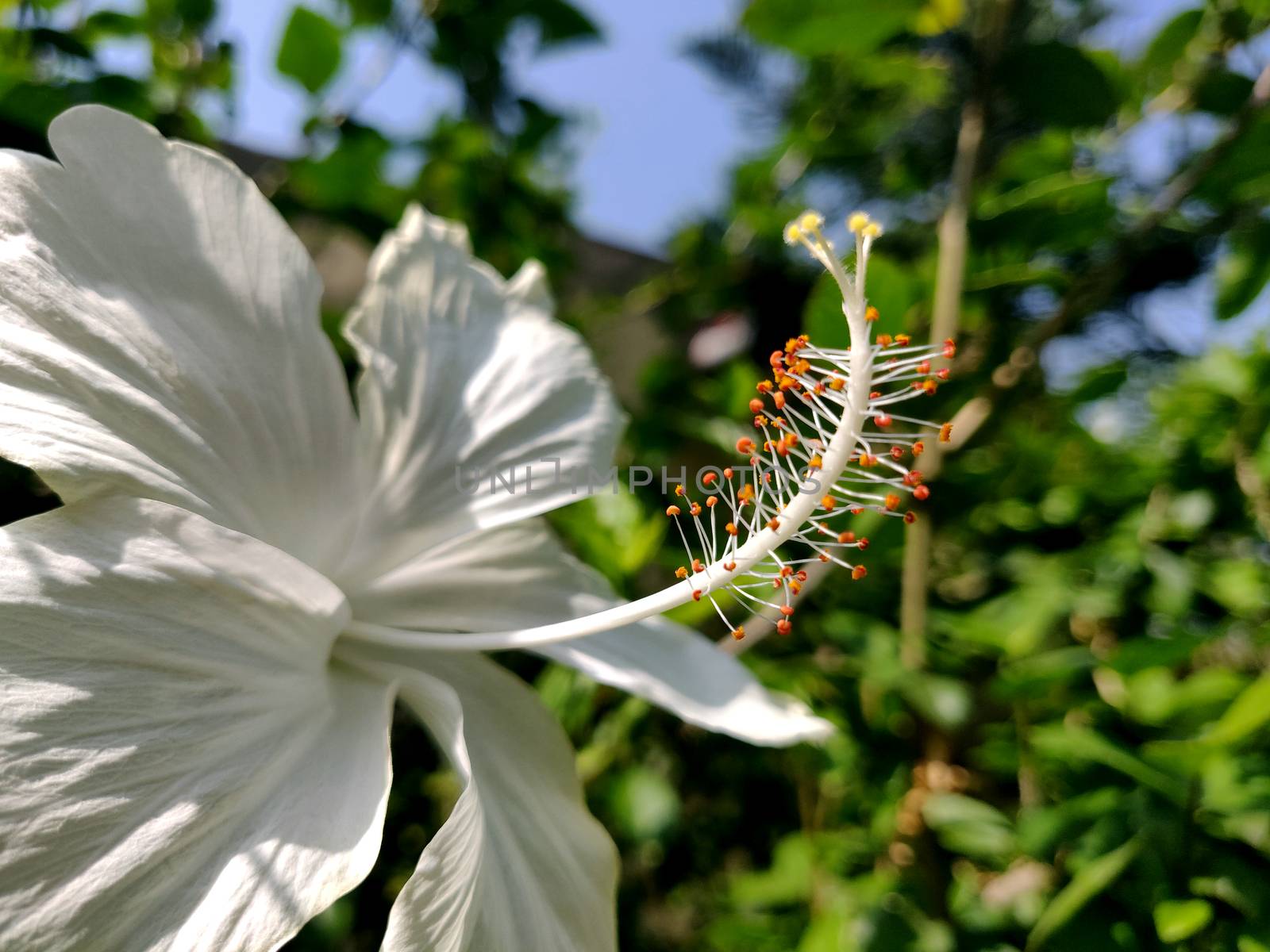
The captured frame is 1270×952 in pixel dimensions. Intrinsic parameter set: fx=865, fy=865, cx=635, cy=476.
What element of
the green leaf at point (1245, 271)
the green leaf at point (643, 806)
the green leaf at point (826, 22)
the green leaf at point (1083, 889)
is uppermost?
the green leaf at point (826, 22)

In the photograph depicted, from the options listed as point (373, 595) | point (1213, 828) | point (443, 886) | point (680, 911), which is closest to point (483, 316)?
point (373, 595)

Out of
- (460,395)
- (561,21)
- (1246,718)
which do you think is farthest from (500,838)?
(561,21)

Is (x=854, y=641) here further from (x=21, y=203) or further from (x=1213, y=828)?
(x=21, y=203)

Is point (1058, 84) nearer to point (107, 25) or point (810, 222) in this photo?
point (810, 222)

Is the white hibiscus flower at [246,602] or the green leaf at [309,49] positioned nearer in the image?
the white hibiscus flower at [246,602]

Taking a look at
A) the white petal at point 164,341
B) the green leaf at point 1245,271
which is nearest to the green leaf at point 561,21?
the white petal at point 164,341

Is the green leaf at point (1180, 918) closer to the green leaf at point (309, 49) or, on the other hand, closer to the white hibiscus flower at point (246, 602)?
the white hibiscus flower at point (246, 602)

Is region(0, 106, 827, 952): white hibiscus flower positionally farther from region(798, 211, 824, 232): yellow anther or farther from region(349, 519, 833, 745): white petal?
region(798, 211, 824, 232): yellow anther
